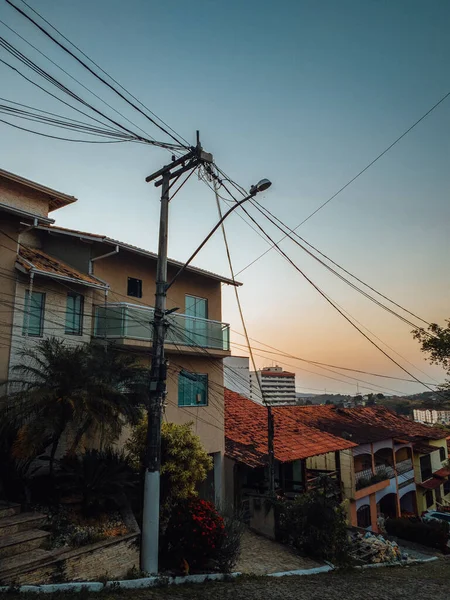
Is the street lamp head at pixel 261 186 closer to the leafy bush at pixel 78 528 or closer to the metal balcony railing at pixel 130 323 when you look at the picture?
the metal balcony railing at pixel 130 323

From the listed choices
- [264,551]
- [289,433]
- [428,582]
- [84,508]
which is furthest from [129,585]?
[289,433]

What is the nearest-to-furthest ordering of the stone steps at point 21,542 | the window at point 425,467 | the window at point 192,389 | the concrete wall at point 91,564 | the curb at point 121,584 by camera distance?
the curb at point 121,584
the concrete wall at point 91,564
the stone steps at point 21,542
the window at point 192,389
the window at point 425,467

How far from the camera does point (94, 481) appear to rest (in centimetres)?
1138

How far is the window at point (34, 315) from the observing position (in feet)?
45.0

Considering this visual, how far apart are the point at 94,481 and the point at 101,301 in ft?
22.6

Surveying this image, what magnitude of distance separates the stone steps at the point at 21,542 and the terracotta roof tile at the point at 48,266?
24.4 ft

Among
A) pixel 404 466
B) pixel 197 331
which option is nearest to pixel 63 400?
pixel 197 331

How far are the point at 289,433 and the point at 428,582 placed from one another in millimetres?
10877

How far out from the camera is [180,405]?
59.1ft

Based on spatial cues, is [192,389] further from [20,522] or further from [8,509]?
[20,522]

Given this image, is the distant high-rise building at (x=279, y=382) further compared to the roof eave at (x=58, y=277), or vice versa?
the distant high-rise building at (x=279, y=382)

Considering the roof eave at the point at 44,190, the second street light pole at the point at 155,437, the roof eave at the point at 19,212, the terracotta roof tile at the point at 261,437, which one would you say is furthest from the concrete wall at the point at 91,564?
the roof eave at the point at 44,190

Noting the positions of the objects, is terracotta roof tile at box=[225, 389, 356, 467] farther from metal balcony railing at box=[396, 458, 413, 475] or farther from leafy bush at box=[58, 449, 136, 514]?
metal balcony railing at box=[396, 458, 413, 475]

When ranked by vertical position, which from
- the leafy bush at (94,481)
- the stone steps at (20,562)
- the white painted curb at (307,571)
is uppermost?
the leafy bush at (94,481)
